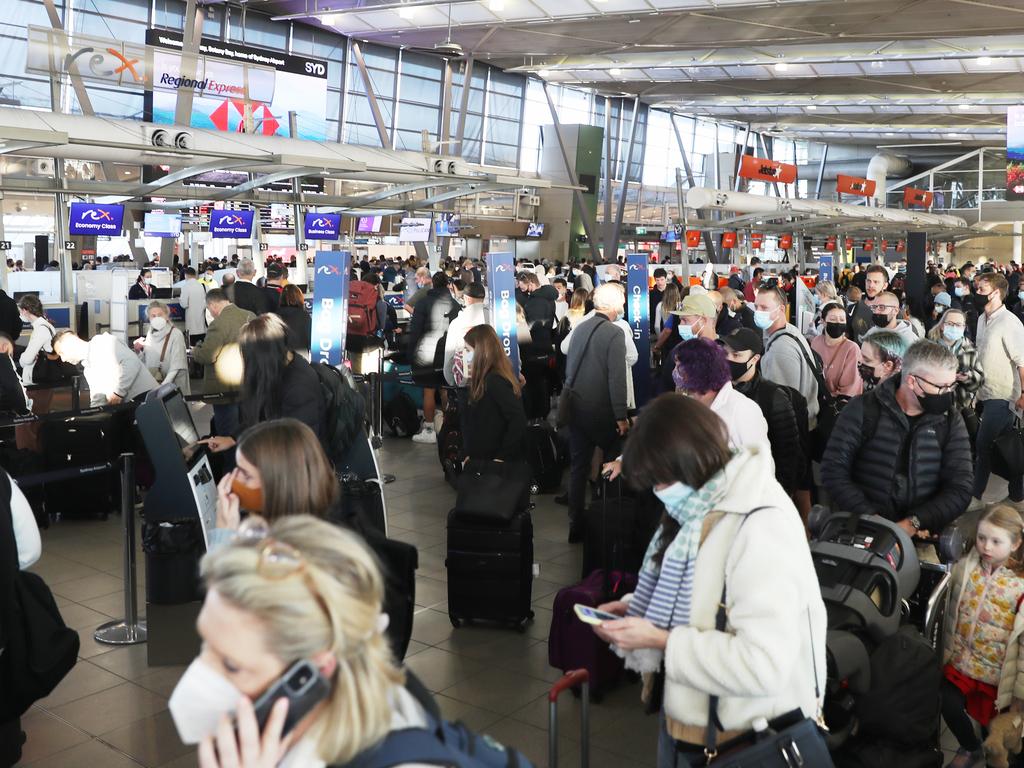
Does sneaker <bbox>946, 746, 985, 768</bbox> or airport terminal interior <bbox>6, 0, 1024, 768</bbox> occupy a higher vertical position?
airport terminal interior <bbox>6, 0, 1024, 768</bbox>

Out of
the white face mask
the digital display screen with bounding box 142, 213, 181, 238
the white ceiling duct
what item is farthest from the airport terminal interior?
the digital display screen with bounding box 142, 213, 181, 238

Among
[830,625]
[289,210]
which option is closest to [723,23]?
[289,210]

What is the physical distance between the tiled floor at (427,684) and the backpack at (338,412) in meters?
1.15

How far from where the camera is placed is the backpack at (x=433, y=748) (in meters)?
1.33

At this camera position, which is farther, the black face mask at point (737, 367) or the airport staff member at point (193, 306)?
the airport staff member at point (193, 306)

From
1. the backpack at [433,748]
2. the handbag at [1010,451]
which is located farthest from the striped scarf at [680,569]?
the handbag at [1010,451]

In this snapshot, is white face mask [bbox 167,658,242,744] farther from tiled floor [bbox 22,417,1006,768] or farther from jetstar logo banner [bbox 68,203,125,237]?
jetstar logo banner [bbox 68,203,125,237]

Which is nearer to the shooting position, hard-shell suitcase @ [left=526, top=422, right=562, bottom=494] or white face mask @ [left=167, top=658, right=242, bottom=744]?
white face mask @ [left=167, top=658, right=242, bottom=744]

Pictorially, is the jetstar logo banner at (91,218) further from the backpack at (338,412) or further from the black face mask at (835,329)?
the black face mask at (835,329)

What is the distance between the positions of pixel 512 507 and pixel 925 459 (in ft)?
7.16

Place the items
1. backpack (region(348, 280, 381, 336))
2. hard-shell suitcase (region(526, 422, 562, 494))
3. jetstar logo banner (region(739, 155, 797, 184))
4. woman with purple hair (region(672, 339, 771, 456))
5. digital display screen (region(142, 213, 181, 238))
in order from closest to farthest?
woman with purple hair (region(672, 339, 771, 456)), hard-shell suitcase (region(526, 422, 562, 494)), backpack (region(348, 280, 381, 336)), digital display screen (region(142, 213, 181, 238)), jetstar logo banner (region(739, 155, 797, 184))

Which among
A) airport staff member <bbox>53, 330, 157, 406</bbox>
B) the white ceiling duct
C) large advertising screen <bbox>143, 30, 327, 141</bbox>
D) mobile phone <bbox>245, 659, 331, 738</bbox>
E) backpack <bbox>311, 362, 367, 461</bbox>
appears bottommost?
airport staff member <bbox>53, 330, 157, 406</bbox>

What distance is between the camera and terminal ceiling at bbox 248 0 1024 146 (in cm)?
1938

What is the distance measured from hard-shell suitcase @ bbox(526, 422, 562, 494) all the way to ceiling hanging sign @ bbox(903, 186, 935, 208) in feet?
125
